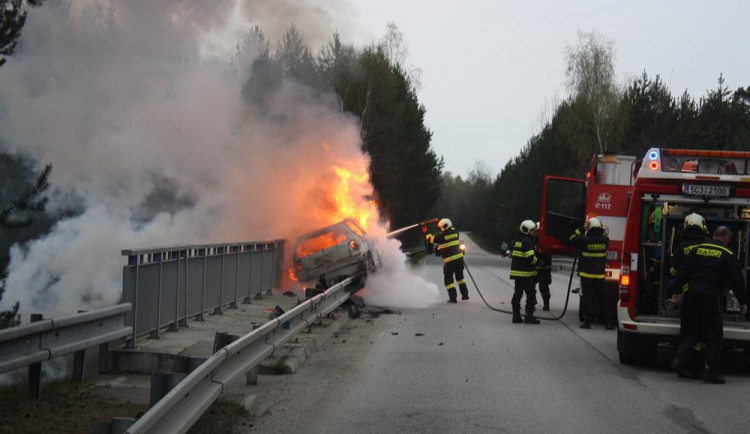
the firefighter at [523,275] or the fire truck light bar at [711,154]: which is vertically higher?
the fire truck light bar at [711,154]

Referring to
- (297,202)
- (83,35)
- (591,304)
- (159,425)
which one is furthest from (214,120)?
(159,425)

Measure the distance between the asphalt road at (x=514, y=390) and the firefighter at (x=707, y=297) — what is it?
1.06 ft

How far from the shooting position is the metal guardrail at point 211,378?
493 centimetres

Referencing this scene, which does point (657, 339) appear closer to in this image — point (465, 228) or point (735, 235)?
point (735, 235)

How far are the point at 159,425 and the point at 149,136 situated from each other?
1657 centimetres

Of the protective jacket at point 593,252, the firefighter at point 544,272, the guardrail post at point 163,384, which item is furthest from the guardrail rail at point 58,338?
the firefighter at point 544,272

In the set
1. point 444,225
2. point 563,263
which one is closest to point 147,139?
point 444,225

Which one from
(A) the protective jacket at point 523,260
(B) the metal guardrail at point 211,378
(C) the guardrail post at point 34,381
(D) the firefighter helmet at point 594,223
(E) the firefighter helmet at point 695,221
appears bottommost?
(C) the guardrail post at point 34,381

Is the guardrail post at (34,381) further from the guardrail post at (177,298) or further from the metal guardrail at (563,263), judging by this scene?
the metal guardrail at (563,263)

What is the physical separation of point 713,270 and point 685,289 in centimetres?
46

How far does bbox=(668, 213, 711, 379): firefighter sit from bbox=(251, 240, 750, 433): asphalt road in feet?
0.79

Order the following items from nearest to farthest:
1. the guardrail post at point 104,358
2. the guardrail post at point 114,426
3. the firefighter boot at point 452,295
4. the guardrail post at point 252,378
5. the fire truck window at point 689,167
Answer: the guardrail post at point 114,426 < the guardrail post at point 252,378 < the guardrail post at point 104,358 < the fire truck window at point 689,167 < the firefighter boot at point 452,295

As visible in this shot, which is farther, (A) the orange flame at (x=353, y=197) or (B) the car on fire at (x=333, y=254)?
(A) the orange flame at (x=353, y=197)

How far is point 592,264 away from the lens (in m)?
14.1
